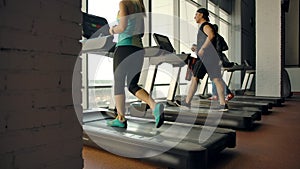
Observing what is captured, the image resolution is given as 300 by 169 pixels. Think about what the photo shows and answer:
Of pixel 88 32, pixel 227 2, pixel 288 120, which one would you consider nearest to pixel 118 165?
pixel 88 32

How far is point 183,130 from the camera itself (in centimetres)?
239

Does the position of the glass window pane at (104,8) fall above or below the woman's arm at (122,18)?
above

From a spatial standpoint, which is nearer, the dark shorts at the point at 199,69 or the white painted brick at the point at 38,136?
the white painted brick at the point at 38,136

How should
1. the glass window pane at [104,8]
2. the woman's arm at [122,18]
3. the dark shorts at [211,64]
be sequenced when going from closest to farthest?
the woman's arm at [122,18] < the dark shorts at [211,64] < the glass window pane at [104,8]

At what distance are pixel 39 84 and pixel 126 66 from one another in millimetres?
1242

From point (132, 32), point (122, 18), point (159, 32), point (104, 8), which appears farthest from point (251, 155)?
point (159, 32)

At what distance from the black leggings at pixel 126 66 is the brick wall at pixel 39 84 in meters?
0.99

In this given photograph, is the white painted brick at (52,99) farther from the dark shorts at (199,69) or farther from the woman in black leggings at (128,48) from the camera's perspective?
the dark shorts at (199,69)

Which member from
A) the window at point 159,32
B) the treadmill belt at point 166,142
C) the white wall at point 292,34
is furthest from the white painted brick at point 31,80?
the white wall at point 292,34

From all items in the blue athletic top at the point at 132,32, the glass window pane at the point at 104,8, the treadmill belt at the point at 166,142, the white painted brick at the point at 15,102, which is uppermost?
the glass window pane at the point at 104,8

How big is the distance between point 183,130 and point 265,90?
188 inches

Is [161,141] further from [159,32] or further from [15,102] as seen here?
[159,32]

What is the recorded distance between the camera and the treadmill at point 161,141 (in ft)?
5.48

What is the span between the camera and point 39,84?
1110 millimetres
